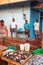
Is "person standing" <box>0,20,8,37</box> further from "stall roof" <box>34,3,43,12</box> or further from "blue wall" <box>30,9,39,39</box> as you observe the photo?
"stall roof" <box>34,3,43,12</box>

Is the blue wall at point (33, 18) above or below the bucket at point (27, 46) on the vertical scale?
above

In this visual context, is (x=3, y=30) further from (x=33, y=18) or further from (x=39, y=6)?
(x=39, y=6)

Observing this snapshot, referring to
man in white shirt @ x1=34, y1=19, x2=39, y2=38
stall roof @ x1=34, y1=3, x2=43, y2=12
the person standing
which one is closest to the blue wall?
man in white shirt @ x1=34, y1=19, x2=39, y2=38

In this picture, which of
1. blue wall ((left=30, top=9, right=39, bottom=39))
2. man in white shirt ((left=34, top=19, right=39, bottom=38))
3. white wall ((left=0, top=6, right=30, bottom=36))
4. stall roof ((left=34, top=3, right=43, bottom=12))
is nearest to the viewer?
stall roof ((left=34, top=3, right=43, bottom=12))

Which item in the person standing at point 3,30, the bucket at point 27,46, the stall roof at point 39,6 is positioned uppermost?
the stall roof at point 39,6

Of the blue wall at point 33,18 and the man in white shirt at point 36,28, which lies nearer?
the man in white shirt at point 36,28

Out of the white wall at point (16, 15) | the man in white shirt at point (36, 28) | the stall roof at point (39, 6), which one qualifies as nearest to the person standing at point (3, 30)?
the white wall at point (16, 15)

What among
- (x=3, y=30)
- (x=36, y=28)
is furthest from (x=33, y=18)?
(x=3, y=30)

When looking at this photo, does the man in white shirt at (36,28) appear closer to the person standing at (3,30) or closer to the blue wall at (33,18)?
the blue wall at (33,18)

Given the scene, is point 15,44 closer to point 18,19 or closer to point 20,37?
point 20,37

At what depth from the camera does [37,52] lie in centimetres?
625

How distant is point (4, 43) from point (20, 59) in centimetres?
272

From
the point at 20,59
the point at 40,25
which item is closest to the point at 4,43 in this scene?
the point at 40,25

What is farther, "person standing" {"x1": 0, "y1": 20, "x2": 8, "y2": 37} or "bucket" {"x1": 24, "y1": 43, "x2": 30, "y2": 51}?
"person standing" {"x1": 0, "y1": 20, "x2": 8, "y2": 37}
